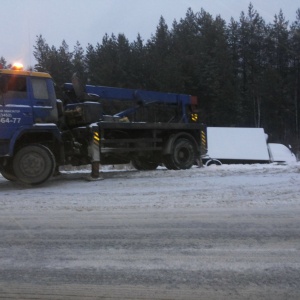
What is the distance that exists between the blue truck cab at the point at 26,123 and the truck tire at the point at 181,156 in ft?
14.4

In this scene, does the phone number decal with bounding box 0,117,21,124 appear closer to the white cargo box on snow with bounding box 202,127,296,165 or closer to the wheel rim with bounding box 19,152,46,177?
the wheel rim with bounding box 19,152,46,177

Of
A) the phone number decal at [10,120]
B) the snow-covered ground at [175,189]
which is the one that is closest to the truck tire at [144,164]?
the snow-covered ground at [175,189]

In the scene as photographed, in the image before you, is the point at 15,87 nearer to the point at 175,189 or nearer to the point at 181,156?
the point at 175,189

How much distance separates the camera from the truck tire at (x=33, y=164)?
35.6 ft

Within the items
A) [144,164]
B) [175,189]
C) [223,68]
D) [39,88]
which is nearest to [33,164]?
[39,88]

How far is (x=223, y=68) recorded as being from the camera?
56.1 meters

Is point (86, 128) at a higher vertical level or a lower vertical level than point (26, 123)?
lower

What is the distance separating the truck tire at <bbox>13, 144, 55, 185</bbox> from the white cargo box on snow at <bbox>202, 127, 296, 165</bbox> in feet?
41.1

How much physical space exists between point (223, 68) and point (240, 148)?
34482 mm

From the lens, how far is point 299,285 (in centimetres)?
417

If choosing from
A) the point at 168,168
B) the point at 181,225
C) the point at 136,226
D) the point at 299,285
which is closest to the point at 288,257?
the point at 299,285

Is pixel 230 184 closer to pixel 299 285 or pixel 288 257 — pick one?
pixel 288 257

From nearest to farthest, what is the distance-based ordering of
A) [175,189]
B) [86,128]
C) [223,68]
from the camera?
[175,189] < [86,128] < [223,68]

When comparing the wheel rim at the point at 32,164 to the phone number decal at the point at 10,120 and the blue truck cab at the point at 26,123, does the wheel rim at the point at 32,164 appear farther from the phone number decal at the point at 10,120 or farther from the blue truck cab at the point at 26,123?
the phone number decal at the point at 10,120
